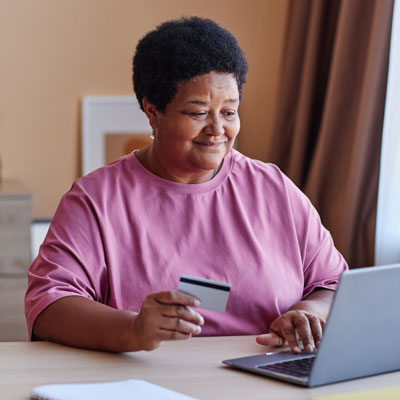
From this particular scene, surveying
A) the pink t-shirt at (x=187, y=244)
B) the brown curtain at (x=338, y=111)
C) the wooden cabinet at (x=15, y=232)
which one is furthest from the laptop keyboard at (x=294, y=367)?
the wooden cabinet at (x=15, y=232)

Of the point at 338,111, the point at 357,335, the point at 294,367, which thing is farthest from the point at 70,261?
the point at 338,111

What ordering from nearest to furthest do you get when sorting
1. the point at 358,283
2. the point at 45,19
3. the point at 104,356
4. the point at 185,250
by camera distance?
the point at 358,283 → the point at 104,356 → the point at 185,250 → the point at 45,19

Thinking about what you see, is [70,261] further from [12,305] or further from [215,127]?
[12,305]

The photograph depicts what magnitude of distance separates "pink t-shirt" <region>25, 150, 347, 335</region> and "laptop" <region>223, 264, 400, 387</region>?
1.31 feet

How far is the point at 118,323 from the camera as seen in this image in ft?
4.77

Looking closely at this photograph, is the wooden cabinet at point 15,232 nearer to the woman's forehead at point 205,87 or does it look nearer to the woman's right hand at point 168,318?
the woman's forehead at point 205,87

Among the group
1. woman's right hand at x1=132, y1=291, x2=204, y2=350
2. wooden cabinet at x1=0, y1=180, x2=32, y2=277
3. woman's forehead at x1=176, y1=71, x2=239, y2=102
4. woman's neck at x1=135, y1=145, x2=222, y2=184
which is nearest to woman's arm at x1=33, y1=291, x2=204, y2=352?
woman's right hand at x1=132, y1=291, x2=204, y2=350

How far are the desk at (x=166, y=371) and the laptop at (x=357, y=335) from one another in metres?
0.02

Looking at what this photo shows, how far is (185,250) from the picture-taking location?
5.72 feet

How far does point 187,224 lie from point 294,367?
54cm

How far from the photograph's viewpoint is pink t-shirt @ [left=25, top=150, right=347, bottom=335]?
5.46 ft

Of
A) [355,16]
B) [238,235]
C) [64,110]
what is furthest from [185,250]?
[64,110]

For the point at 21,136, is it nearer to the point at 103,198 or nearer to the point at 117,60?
the point at 117,60

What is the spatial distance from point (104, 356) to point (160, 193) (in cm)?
49
